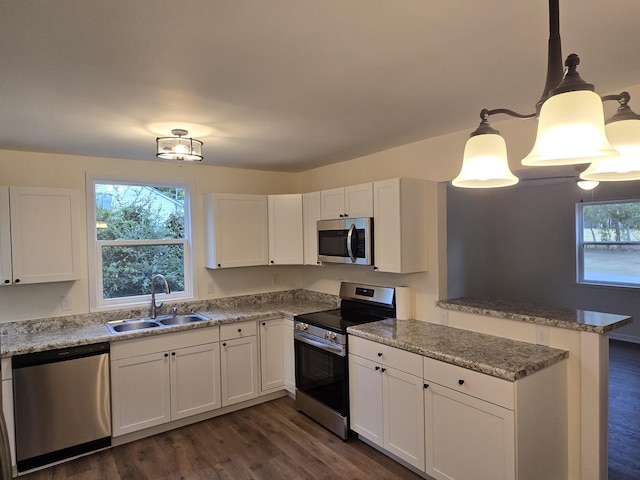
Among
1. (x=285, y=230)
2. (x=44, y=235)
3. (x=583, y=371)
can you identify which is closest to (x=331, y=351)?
(x=285, y=230)

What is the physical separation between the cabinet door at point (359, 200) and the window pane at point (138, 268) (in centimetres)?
180

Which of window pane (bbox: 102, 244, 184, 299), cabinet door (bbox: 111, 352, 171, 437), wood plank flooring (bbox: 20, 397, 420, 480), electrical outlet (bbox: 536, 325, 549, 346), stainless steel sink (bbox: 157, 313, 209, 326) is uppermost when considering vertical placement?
window pane (bbox: 102, 244, 184, 299)

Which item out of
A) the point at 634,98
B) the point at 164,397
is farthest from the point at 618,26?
the point at 164,397

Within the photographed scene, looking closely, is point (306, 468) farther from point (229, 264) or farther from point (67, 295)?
point (67, 295)

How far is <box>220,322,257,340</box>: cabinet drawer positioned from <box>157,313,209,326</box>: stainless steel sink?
8.5 inches

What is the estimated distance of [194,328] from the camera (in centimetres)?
349

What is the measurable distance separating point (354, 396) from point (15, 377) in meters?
2.41

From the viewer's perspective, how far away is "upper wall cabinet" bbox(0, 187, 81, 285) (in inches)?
119

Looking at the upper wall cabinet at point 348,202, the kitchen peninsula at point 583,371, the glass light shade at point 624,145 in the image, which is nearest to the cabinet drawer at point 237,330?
the upper wall cabinet at point 348,202

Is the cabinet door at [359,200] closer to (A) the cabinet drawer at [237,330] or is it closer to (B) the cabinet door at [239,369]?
(A) the cabinet drawer at [237,330]

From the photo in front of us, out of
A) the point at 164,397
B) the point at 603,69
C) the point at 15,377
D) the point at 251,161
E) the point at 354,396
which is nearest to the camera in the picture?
the point at 603,69

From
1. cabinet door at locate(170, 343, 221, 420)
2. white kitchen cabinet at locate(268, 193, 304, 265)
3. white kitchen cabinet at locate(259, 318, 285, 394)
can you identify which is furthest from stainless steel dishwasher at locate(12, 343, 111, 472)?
white kitchen cabinet at locate(268, 193, 304, 265)

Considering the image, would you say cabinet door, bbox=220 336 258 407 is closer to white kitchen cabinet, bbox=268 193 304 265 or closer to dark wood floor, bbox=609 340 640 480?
white kitchen cabinet, bbox=268 193 304 265

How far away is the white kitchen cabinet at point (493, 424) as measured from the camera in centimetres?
213
